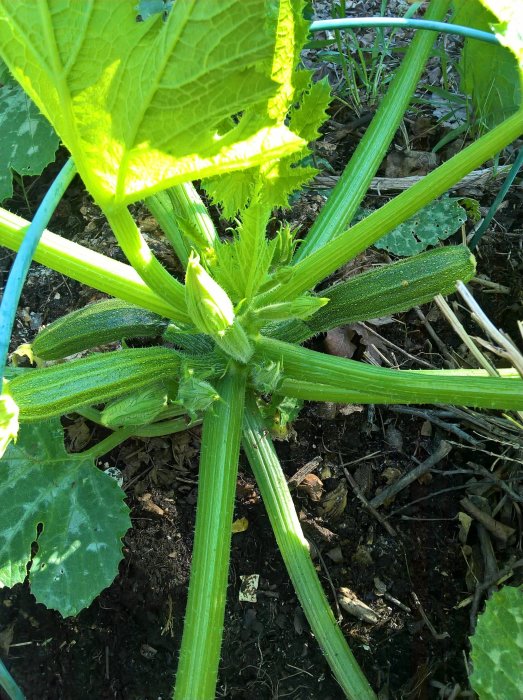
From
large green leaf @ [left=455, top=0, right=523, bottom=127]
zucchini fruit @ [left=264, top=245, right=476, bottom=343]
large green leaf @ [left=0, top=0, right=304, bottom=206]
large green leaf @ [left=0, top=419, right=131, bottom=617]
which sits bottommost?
large green leaf @ [left=0, top=419, right=131, bottom=617]

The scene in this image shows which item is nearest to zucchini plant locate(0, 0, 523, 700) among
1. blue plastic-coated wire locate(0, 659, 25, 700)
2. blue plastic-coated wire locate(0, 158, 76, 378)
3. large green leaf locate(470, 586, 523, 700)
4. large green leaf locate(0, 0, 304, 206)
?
large green leaf locate(0, 0, 304, 206)

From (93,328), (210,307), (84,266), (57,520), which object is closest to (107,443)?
(57,520)

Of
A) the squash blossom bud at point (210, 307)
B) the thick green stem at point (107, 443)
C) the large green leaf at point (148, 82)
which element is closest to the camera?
the large green leaf at point (148, 82)

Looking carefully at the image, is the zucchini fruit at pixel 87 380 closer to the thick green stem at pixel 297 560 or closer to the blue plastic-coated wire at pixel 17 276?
the blue plastic-coated wire at pixel 17 276

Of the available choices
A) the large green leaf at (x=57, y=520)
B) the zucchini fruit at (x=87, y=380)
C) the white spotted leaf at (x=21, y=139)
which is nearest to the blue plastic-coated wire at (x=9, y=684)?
the large green leaf at (x=57, y=520)

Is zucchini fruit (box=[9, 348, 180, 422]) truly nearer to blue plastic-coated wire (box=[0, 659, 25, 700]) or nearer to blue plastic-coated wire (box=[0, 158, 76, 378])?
blue plastic-coated wire (box=[0, 158, 76, 378])

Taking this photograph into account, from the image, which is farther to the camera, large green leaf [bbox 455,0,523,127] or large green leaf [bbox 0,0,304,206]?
large green leaf [bbox 455,0,523,127]

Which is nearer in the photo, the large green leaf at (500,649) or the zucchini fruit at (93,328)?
the large green leaf at (500,649)
